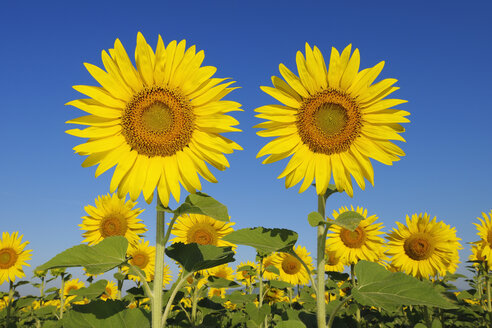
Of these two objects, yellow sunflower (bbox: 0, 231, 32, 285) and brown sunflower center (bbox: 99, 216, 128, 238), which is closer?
brown sunflower center (bbox: 99, 216, 128, 238)

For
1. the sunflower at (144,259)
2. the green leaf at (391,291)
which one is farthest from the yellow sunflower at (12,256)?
the green leaf at (391,291)

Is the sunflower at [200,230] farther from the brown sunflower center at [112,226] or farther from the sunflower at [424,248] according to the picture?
the sunflower at [424,248]

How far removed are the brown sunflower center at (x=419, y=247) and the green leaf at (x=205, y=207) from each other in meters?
6.25

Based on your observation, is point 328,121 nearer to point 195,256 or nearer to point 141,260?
point 195,256

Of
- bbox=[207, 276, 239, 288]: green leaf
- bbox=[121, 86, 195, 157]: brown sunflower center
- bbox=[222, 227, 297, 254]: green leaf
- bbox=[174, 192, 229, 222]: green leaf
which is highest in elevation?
bbox=[121, 86, 195, 157]: brown sunflower center

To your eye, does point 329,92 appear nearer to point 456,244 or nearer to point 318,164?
point 318,164

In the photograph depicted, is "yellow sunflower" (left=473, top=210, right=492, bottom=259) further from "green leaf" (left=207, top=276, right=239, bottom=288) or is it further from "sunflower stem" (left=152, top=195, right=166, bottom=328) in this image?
"sunflower stem" (left=152, top=195, right=166, bottom=328)

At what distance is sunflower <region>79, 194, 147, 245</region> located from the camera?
27.2 feet

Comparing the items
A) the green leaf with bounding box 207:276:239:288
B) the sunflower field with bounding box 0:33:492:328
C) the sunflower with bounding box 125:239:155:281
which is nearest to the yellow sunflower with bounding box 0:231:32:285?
the sunflower with bounding box 125:239:155:281

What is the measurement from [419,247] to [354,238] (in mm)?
1255

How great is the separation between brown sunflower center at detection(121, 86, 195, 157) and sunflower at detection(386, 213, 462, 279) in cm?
611

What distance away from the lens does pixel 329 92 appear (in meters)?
4.14

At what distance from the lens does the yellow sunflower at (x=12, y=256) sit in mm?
10310

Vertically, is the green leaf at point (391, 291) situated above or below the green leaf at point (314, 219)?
below
